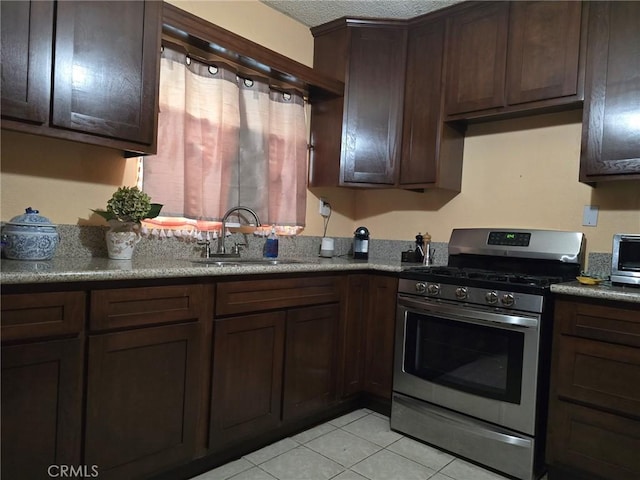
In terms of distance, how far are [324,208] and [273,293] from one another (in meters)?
1.24

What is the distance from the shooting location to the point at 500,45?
2.48 meters

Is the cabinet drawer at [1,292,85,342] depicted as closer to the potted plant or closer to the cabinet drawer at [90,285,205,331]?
the cabinet drawer at [90,285,205,331]

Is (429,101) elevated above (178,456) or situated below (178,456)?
above

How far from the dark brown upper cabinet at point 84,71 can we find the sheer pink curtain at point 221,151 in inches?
13.5

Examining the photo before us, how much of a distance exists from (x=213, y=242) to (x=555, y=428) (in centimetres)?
195

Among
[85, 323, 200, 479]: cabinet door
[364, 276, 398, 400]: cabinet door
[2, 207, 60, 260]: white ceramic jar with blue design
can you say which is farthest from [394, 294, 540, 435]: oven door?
[2, 207, 60, 260]: white ceramic jar with blue design

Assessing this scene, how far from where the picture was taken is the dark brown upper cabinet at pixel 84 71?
1.56 meters

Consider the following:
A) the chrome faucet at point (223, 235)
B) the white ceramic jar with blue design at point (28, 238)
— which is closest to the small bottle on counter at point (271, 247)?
the chrome faucet at point (223, 235)

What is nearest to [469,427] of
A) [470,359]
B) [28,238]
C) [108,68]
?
[470,359]

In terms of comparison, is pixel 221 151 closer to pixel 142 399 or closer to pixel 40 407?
pixel 142 399

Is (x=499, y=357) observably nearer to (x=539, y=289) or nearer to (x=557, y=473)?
(x=539, y=289)

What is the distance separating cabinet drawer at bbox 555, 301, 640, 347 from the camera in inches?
68.2

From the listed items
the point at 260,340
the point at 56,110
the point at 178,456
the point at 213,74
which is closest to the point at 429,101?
the point at 213,74

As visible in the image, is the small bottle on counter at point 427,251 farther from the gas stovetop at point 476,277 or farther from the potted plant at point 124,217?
the potted plant at point 124,217
